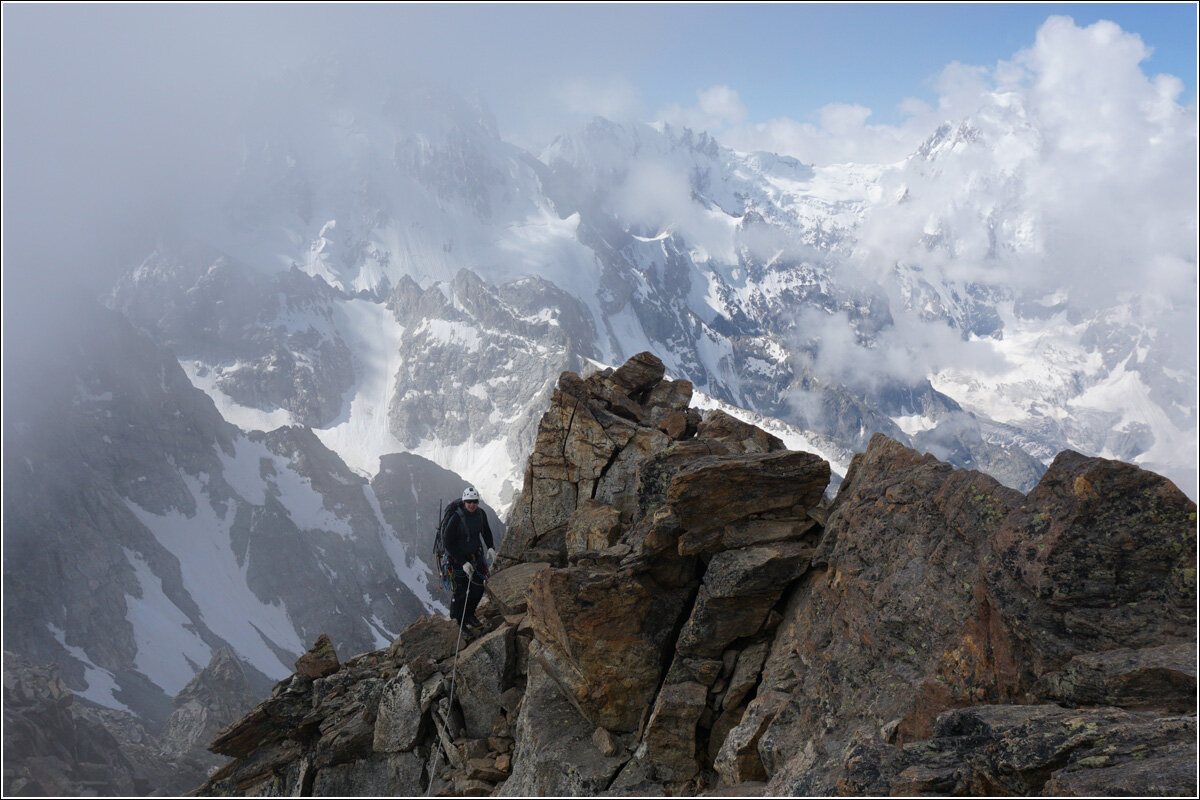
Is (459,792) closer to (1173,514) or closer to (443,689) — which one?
(443,689)

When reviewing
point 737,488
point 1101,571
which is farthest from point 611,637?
point 1101,571

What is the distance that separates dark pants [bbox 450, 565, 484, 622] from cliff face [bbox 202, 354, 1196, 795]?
70cm

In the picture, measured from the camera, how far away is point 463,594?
23.4m

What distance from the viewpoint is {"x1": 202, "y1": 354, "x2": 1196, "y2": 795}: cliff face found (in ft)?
30.8

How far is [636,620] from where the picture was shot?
16.8 m

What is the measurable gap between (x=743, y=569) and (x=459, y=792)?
9.60 meters

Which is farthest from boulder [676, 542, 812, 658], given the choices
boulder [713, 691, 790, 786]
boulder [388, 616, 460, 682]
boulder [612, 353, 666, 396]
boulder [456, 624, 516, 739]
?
boulder [612, 353, 666, 396]

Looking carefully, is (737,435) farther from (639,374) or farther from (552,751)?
(552,751)

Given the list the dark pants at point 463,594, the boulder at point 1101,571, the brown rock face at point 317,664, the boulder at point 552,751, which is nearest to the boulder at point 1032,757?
the boulder at point 1101,571

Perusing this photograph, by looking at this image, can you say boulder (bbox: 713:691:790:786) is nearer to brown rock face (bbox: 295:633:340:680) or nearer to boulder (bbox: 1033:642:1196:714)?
boulder (bbox: 1033:642:1196:714)

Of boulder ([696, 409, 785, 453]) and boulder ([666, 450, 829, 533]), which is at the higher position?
boulder ([696, 409, 785, 453])

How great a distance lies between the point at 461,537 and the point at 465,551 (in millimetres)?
494

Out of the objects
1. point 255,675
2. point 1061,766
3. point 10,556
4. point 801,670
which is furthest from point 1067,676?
point 10,556

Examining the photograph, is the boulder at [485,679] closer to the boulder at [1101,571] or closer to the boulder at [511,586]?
the boulder at [511,586]
